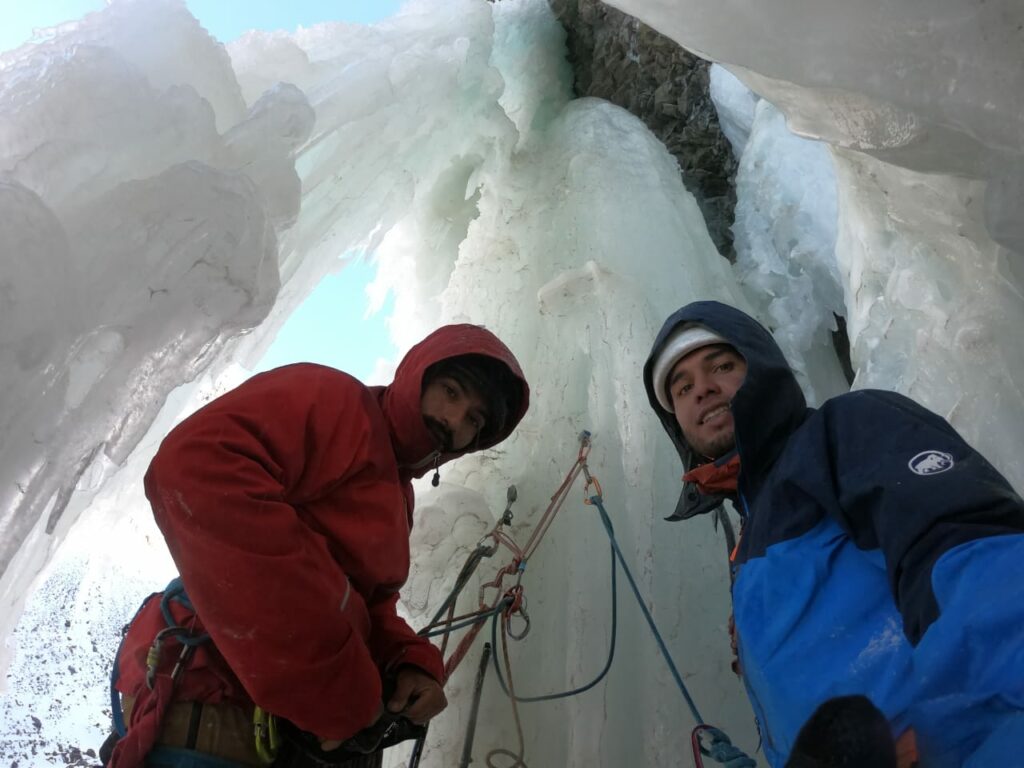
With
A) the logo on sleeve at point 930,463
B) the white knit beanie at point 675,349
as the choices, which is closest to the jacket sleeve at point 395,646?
the white knit beanie at point 675,349

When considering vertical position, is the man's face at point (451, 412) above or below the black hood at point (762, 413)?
below

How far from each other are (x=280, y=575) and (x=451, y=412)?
0.53 meters

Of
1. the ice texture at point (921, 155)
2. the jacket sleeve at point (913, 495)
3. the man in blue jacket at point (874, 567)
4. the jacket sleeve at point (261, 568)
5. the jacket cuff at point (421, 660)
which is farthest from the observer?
the jacket cuff at point (421, 660)

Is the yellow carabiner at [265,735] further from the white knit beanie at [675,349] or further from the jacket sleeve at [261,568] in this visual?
the white knit beanie at [675,349]

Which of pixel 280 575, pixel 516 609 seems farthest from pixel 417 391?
pixel 516 609

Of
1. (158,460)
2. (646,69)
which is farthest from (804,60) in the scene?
(646,69)

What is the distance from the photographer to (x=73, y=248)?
127 centimetres

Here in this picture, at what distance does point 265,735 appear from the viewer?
1.05 m

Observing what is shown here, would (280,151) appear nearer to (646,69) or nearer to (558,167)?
(558,167)

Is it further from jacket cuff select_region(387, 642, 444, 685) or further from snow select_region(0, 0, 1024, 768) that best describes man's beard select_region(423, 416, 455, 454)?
snow select_region(0, 0, 1024, 768)

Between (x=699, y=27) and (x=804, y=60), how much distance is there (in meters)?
0.25

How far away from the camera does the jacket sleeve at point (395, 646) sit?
4.17ft

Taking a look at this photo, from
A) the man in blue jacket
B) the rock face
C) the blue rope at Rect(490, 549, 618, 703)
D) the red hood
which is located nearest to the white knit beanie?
the man in blue jacket

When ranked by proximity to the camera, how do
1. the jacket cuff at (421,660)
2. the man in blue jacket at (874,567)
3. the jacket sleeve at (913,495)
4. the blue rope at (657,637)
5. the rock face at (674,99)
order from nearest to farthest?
the man in blue jacket at (874,567) → the jacket sleeve at (913,495) → the jacket cuff at (421,660) → the blue rope at (657,637) → the rock face at (674,99)
